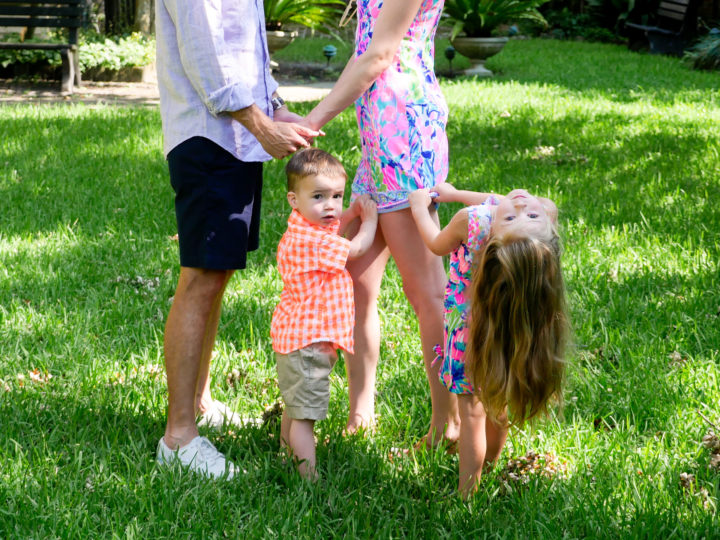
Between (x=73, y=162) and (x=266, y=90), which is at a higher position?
(x=266, y=90)

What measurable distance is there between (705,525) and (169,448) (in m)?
1.64

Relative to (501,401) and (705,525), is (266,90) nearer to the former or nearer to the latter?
(501,401)

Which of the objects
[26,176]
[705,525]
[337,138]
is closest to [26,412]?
[705,525]

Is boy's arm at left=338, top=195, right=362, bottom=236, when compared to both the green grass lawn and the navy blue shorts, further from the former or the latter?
the green grass lawn

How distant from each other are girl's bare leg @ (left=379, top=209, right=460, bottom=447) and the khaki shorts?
412 millimetres

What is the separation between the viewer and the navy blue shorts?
2.64 metres

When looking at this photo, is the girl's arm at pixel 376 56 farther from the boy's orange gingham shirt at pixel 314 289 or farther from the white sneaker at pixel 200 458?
the white sneaker at pixel 200 458

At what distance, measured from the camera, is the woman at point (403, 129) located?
2645 mm

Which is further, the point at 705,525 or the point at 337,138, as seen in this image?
the point at 337,138

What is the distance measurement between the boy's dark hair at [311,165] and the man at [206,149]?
0.13 feet

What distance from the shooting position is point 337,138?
7145mm

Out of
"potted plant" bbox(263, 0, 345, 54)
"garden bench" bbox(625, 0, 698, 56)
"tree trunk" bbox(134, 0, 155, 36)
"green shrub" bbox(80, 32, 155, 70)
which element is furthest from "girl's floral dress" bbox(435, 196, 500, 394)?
"garden bench" bbox(625, 0, 698, 56)

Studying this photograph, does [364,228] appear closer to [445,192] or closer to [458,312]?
[445,192]

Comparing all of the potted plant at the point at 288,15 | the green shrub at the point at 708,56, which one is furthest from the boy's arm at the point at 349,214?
the green shrub at the point at 708,56
